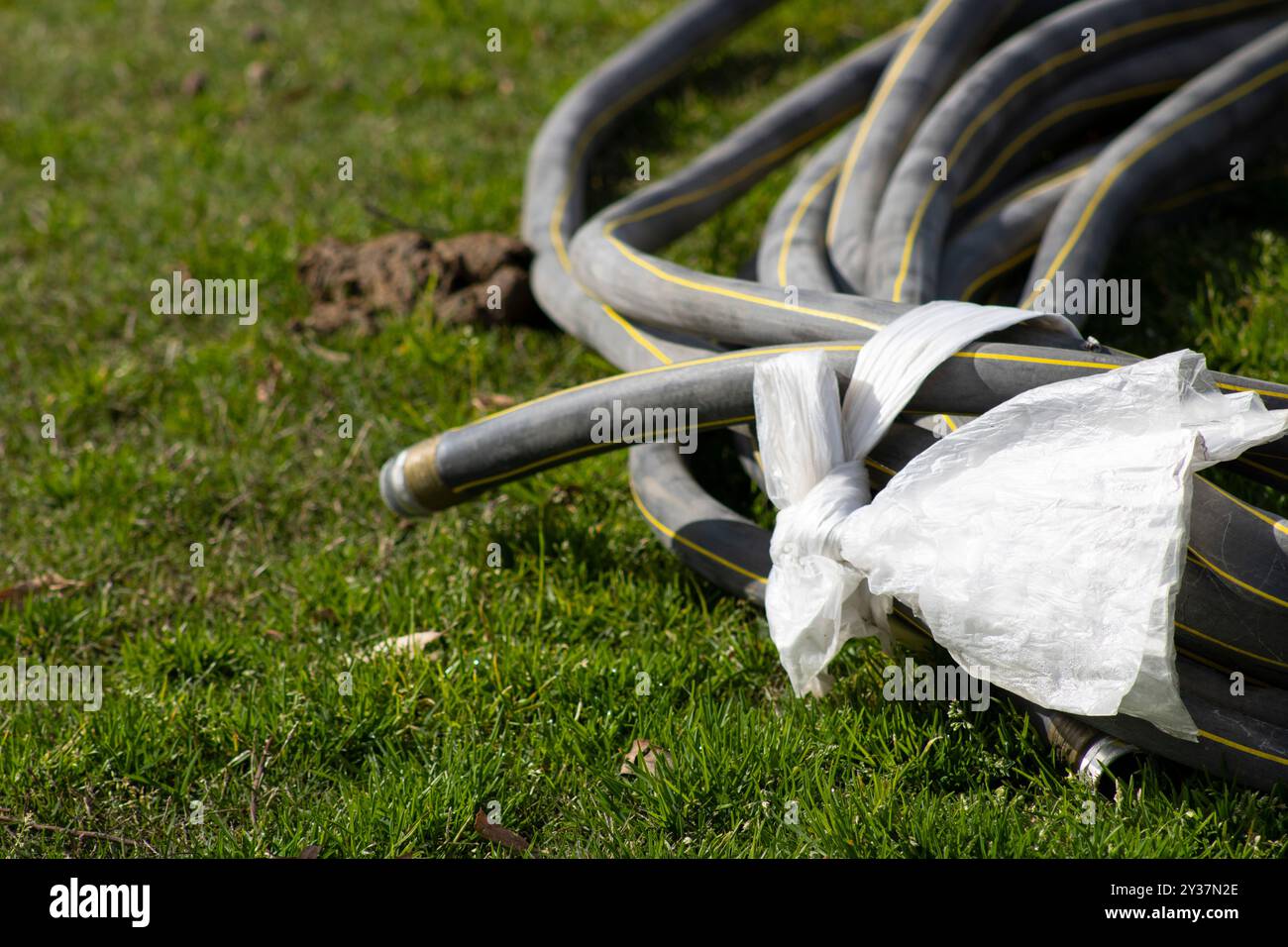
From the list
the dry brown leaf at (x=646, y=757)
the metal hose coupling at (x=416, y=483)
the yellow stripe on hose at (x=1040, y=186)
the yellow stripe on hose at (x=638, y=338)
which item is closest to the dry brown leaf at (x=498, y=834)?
the dry brown leaf at (x=646, y=757)

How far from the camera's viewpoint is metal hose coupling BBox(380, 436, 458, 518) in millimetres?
2852

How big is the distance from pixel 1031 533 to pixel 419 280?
244 cm

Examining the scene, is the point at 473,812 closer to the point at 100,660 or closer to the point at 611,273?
the point at 100,660

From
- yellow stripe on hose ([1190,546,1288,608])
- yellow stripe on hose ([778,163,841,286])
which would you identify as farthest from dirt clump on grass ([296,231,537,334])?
yellow stripe on hose ([1190,546,1288,608])

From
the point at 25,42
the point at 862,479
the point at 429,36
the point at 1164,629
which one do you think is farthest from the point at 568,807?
the point at 25,42

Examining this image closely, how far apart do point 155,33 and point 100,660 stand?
4208 millimetres

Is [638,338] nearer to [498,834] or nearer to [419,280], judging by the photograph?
[419,280]

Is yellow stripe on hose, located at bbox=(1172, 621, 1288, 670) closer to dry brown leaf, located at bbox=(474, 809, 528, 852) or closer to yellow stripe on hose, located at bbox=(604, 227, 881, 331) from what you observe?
yellow stripe on hose, located at bbox=(604, 227, 881, 331)

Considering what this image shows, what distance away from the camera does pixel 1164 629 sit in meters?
1.90

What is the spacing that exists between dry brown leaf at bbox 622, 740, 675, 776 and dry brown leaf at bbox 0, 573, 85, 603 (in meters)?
1.59

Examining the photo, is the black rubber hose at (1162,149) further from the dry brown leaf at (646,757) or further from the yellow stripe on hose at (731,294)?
the dry brown leaf at (646,757)

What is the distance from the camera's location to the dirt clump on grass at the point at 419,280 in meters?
3.76

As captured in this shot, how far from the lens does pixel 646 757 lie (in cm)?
240

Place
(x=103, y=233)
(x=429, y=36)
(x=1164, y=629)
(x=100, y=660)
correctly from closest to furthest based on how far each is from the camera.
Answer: (x=1164, y=629)
(x=100, y=660)
(x=103, y=233)
(x=429, y=36)
